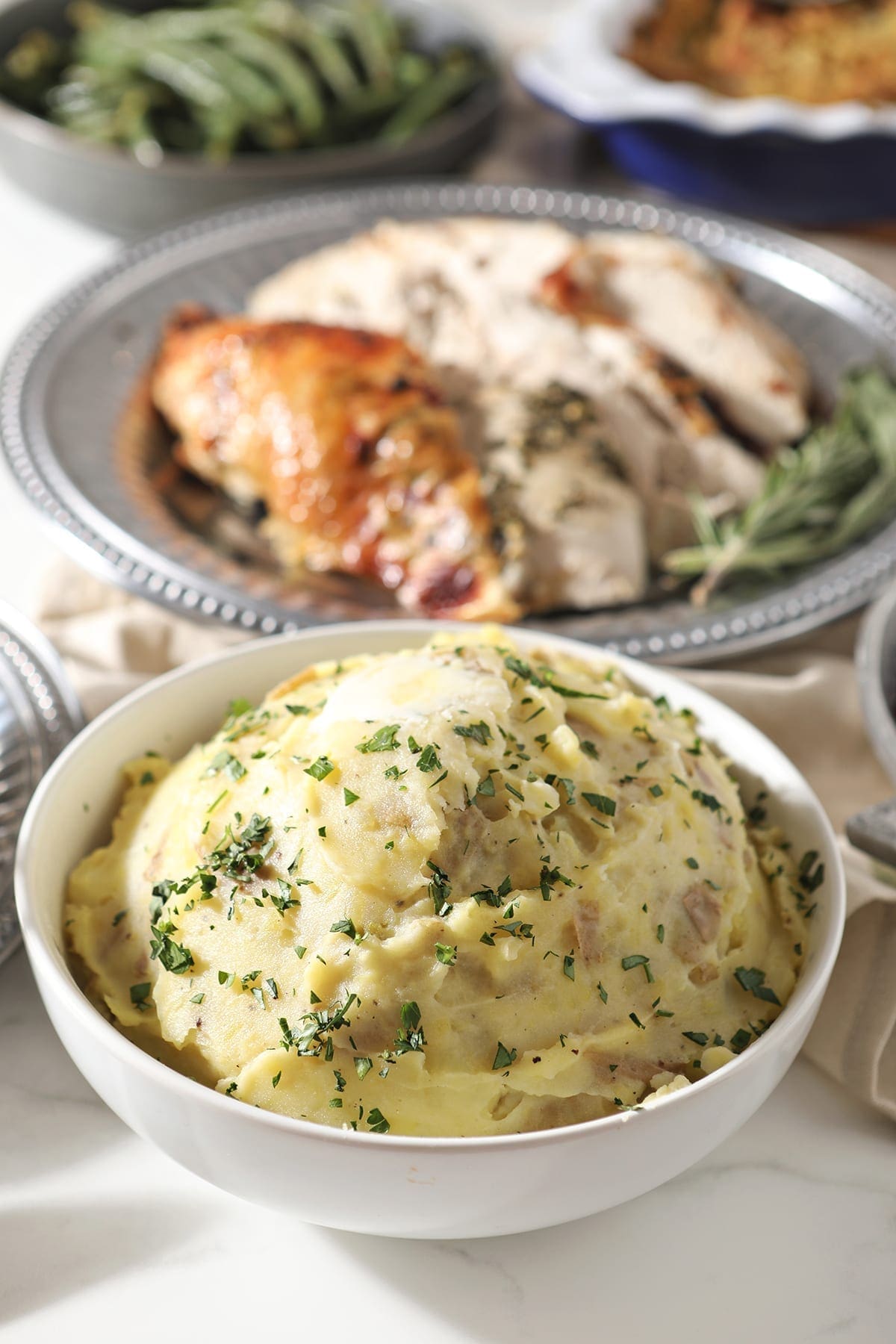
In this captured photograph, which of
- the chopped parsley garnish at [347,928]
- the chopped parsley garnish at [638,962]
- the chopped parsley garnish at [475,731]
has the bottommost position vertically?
the chopped parsley garnish at [638,962]

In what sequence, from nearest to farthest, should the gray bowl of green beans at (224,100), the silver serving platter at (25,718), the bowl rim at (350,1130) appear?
the bowl rim at (350,1130) < the silver serving platter at (25,718) < the gray bowl of green beans at (224,100)

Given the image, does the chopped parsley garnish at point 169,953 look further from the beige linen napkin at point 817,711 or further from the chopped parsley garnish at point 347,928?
the beige linen napkin at point 817,711

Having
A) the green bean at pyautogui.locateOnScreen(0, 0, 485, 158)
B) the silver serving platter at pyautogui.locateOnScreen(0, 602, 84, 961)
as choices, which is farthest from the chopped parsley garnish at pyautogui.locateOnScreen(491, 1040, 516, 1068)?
the green bean at pyautogui.locateOnScreen(0, 0, 485, 158)

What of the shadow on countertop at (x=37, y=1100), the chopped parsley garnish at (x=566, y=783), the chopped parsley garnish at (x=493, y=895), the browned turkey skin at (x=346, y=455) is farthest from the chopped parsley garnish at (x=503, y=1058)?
the browned turkey skin at (x=346, y=455)

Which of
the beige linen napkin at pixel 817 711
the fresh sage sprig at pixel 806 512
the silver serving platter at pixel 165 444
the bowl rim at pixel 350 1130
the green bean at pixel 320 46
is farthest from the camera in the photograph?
the green bean at pixel 320 46

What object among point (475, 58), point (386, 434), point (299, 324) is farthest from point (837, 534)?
point (475, 58)

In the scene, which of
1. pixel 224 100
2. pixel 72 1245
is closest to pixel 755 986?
pixel 72 1245

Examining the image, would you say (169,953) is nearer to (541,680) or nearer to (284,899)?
(284,899)

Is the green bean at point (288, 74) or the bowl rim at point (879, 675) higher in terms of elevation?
the green bean at point (288, 74)
